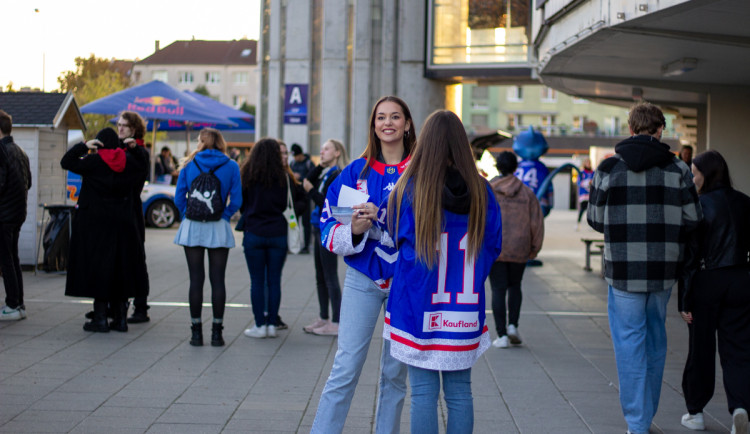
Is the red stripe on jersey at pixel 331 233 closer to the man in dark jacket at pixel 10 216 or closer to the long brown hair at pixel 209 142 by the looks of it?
the long brown hair at pixel 209 142

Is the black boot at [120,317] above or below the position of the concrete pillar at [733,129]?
below

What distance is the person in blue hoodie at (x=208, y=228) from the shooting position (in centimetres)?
779

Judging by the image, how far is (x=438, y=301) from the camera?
12.9 ft

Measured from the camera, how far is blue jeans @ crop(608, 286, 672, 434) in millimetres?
5266

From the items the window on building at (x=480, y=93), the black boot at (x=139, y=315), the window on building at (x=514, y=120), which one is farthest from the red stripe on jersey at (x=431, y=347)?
the window on building at (x=514, y=120)

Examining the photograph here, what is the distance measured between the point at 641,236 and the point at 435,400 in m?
1.91

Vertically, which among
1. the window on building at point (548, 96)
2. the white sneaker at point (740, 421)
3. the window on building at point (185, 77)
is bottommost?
the white sneaker at point (740, 421)

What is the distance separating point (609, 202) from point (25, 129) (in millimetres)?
9668

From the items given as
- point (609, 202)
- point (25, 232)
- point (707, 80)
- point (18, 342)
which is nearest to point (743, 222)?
point (609, 202)

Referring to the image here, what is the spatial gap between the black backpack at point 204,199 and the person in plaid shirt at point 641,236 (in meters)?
3.62

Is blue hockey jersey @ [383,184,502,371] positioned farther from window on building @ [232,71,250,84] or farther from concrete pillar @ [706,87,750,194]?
window on building @ [232,71,250,84]

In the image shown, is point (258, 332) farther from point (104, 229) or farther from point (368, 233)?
point (368, 233)

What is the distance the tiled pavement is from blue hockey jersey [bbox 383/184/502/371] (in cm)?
166

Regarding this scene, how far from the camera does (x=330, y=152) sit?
8.40 meters
